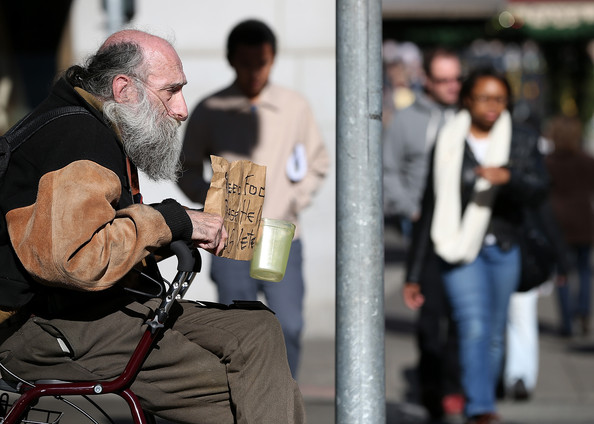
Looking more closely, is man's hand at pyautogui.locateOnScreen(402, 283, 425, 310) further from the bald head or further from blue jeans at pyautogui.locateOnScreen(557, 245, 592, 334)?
the bald head

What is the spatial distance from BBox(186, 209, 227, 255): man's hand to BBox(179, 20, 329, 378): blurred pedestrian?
2299mm

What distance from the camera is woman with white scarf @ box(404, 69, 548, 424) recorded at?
227 inches

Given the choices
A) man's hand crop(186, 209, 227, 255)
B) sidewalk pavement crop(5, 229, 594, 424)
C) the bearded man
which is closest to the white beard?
the bearded man

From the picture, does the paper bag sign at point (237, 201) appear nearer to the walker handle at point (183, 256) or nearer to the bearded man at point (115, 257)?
the bearded man at point (115, 257)

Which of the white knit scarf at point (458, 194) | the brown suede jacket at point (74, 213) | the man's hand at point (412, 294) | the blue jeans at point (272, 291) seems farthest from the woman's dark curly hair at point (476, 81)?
the brown suede jacket at point (74, 213)

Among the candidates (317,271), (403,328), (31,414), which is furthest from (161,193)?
(31,414)

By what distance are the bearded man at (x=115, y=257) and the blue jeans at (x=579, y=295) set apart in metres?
5.72

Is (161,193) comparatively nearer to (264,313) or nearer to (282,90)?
(282,90)

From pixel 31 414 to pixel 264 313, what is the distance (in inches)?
30.7

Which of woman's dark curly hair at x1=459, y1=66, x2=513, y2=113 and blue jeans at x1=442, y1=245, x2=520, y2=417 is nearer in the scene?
blue jeans at x1=442, y1=245, x2=520, y2=417

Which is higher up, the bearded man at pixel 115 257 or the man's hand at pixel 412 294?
the bearded man at pixel 115 257

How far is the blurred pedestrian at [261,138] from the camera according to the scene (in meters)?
5.53

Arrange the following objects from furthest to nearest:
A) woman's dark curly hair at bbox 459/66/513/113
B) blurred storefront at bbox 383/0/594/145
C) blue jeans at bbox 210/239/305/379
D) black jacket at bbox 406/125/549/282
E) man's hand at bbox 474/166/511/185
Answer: blurred storefront at bbox 383/0/594/145, woman's dark curly hair at bbox 459/66/513/113, black jacket at bbox 406/125/549/282, man's hand at bbox 474/166/511/185, blue jeans at bbox 210/239/305/379

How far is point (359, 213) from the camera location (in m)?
3.25
